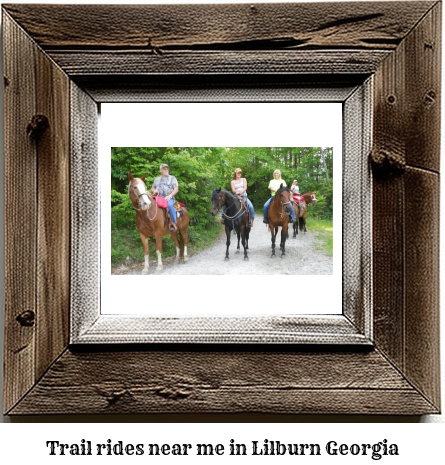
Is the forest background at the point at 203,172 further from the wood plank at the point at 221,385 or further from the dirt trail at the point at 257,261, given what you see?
the wood plank at the point at 221,385

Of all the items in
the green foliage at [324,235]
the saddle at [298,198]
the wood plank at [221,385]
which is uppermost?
the saddle at [298,198]

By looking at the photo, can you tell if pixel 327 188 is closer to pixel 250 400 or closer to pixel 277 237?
pixel 277 237

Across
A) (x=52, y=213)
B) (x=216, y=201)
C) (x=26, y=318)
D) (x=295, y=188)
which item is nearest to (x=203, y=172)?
(x=216, y=201)

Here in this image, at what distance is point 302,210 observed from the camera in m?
0.71

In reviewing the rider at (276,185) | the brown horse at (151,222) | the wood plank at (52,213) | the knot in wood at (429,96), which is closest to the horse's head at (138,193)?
the brown horse at (151,222)

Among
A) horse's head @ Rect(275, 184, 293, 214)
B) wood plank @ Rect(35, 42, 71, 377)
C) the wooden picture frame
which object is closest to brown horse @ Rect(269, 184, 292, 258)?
horse's head @ Rect(275, 184, 293, 214)

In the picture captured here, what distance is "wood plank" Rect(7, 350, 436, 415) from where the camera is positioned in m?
0.68

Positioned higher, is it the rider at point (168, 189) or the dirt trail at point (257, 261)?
the rider at point (168, 189)

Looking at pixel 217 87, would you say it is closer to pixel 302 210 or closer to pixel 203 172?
pixel 203 172

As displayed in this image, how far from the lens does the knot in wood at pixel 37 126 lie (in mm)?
678

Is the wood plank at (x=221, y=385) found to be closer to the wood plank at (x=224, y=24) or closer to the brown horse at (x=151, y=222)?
the brown horse at (x=151, y=222)

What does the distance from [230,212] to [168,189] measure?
0.12 m

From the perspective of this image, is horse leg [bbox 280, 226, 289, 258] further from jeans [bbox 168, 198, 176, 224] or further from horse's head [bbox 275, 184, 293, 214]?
jeans [bbox 168, 198, 176, 224]

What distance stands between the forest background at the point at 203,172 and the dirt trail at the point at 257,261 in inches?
0.9
